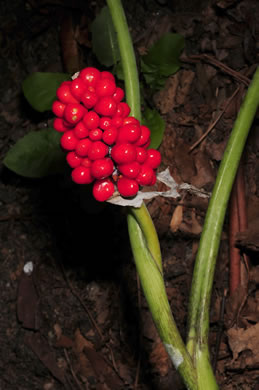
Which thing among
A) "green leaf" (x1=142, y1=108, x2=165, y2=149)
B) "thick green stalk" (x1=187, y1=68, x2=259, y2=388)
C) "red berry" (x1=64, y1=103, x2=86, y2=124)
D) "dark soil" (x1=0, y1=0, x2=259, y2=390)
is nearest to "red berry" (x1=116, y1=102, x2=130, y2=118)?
"red berry" (x1=64, y1=103, x2=86, y2=124)

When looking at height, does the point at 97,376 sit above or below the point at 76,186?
below

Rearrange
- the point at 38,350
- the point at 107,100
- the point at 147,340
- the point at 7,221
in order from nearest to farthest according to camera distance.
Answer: the point at 107,100
the point at 147,340
the point at 38,350
the point at 7,221

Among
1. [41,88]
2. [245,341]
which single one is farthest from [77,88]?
[245,341]

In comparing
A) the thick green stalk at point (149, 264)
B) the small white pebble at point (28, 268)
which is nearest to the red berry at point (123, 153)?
the thick green stalk at point (149, 264)

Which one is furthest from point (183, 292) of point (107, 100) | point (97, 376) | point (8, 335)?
point (107, 100)

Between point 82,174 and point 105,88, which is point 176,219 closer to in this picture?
point 82,174

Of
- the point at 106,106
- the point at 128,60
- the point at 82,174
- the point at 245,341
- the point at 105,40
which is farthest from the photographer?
the point at 105,40

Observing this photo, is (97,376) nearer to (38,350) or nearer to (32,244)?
(38,350)
